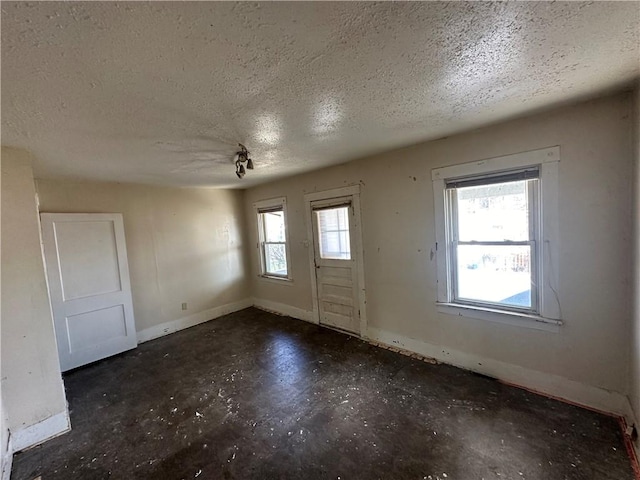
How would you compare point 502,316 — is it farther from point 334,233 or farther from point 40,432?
point 40,432

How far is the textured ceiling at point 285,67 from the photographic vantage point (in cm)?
101

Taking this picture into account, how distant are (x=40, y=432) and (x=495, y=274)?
404 centimetres

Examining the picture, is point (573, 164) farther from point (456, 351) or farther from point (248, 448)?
point (248, 448)

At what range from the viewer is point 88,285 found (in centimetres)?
344

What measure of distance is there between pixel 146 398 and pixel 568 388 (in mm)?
3694

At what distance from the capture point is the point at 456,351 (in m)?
2.79

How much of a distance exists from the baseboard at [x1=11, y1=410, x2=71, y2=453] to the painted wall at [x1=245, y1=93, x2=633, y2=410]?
10.1ft

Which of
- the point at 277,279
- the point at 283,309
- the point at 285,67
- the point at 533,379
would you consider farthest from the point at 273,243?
the point at 533,379

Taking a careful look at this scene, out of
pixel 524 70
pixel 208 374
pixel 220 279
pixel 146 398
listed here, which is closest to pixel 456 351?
pixel 524 70

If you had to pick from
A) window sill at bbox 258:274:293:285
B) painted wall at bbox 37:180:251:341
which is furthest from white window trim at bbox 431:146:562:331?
painted wall at bbox 37:180:251:341

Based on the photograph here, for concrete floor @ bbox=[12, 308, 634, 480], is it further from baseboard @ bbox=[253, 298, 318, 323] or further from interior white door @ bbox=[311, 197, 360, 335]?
baseboard @ bbox=[253, 298, 318, 323]

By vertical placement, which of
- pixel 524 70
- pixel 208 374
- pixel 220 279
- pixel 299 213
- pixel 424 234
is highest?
pixel 524 70

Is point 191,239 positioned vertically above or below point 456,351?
above

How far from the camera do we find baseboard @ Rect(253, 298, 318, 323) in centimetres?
440
